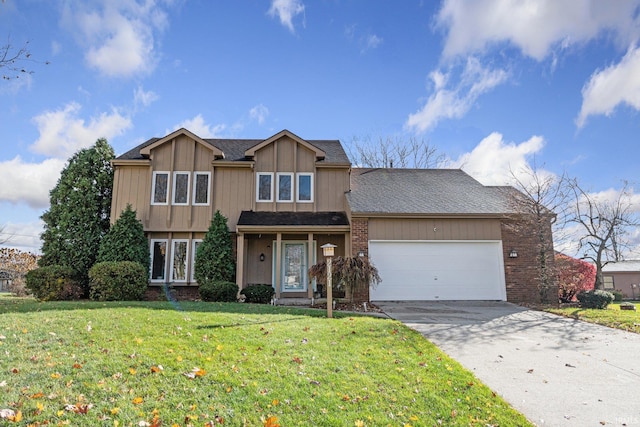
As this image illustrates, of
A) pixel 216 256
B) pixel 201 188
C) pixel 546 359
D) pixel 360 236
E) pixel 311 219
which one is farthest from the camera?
pixel 201 188

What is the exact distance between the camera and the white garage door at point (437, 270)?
42.8 ft

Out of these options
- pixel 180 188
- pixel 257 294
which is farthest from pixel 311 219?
pixel 180 188

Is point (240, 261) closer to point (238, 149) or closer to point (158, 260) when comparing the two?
point (158, 260)

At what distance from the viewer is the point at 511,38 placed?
11633 millimetres

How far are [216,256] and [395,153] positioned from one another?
63.2 ft

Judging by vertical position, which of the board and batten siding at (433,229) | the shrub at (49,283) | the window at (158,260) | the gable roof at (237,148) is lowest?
the shrub at (49,283)

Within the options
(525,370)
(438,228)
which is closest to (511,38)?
(438,228)

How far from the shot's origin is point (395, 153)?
94.5 feet

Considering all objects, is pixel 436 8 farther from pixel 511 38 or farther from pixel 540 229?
pixel 540 229

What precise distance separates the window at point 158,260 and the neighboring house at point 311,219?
0.04m

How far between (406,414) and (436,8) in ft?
36.8

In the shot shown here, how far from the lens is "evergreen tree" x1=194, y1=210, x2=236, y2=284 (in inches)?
522

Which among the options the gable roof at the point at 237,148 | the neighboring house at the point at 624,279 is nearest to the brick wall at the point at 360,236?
the gable roof at the point at 237,148

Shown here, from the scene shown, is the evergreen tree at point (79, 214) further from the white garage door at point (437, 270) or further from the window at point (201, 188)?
the white garage door at point (437, 270)
